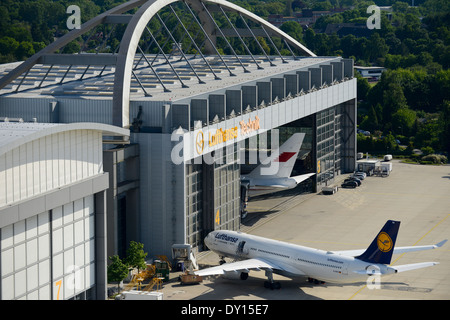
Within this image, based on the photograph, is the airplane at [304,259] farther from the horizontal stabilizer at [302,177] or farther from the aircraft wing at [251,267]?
the horizontal stabilizer at [302,177]

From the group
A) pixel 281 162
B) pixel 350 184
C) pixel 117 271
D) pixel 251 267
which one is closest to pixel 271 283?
pixel 251 267

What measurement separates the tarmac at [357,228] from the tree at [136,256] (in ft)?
10.9

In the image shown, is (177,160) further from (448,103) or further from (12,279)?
(448,103)

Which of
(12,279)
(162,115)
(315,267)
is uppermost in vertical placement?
(162,115)

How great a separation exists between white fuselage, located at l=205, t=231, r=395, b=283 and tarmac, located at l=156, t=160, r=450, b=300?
204 centimetres

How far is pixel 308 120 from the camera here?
5571 inches

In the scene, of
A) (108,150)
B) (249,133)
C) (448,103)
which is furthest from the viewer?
(448,103)

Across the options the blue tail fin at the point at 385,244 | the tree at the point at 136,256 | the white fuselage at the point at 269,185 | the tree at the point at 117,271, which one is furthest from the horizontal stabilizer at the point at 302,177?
the tree at the point at 117,271

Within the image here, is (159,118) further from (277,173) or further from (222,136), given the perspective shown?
(277,173)

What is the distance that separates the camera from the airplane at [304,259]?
82938 millimetres

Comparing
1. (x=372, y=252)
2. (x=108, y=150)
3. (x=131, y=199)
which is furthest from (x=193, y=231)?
(x=372, y=252)

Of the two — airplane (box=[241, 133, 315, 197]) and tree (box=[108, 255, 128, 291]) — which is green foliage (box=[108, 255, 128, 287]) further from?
airplane (box=[241, 133, 315, 197])

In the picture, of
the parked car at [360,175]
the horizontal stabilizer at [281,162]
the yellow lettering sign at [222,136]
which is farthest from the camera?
the parked car at [360,175]

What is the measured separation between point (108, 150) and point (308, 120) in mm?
54084
